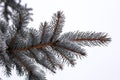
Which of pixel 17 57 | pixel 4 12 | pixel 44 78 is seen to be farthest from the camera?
pixel 4 12

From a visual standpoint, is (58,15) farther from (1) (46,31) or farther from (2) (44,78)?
(2) (44,78)

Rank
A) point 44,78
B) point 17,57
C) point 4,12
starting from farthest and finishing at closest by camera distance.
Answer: point 4,12 < point 17,57 < point 44,78

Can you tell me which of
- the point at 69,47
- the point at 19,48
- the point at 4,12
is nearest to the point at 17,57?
the point at 19,48

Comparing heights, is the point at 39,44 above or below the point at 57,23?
below

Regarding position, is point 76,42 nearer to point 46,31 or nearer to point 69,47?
point 69,47

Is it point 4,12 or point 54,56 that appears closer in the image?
point 54,56

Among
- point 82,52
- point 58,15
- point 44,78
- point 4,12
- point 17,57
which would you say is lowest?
point 44,78

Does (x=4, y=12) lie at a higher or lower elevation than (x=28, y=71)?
higher
